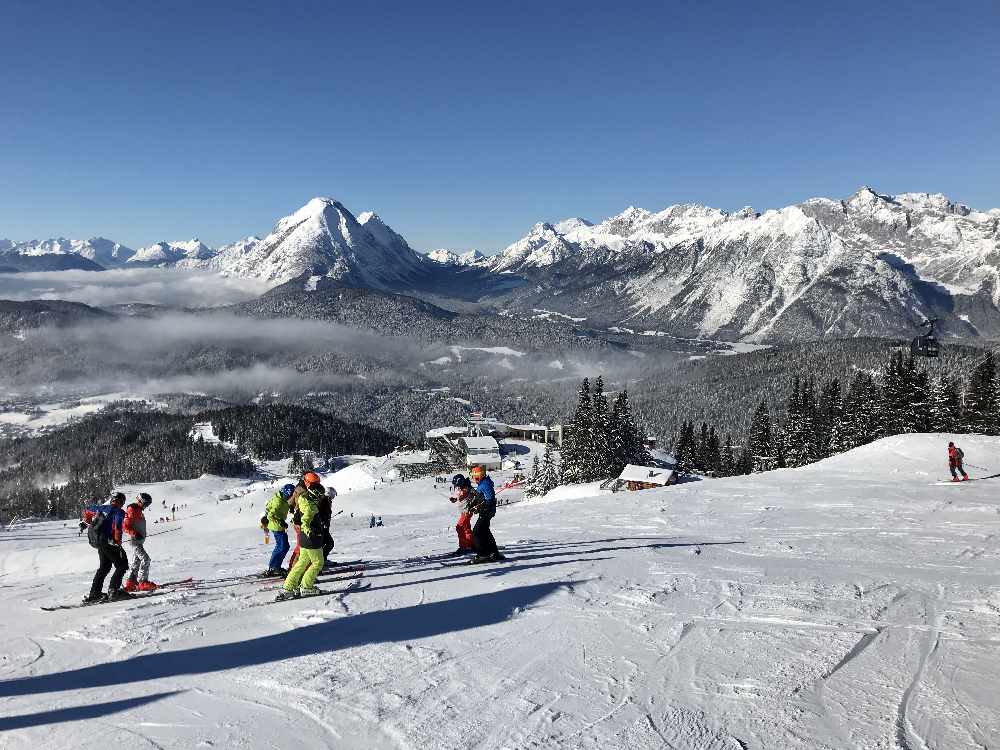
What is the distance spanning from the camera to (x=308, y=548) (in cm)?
1019

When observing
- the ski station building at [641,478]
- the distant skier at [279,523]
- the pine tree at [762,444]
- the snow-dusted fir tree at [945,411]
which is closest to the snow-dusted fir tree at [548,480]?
the ski station building at [641,478]

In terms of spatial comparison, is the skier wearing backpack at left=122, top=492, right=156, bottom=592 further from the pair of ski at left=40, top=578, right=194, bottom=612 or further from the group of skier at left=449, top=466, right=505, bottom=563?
the group of skier at left=449, top=466, right=505, bottom=563

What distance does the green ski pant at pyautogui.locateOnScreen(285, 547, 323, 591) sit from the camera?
10.1 meters

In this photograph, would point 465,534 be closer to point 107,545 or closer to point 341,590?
point 341,590

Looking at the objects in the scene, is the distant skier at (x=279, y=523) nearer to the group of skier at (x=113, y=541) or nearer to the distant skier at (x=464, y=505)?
the group of skier at (x=113, y=541)

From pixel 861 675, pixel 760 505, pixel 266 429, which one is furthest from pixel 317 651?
pixel 266 429

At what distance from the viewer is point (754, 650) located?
7223mm

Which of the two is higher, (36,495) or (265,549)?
(265,549)

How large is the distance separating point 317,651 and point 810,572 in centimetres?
833

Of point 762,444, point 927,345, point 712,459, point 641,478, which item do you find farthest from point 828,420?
point 641,478

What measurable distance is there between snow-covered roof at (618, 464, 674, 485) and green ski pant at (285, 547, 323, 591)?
42.3m

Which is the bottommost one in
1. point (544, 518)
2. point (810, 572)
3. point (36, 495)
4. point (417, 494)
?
point (36, 495)

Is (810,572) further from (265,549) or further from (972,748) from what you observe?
(265,549)

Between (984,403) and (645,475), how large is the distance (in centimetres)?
2690
